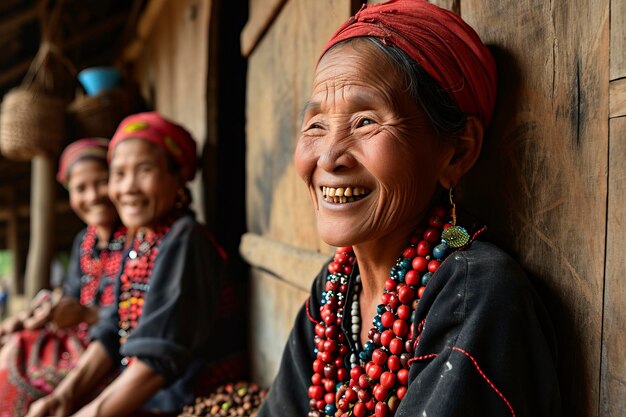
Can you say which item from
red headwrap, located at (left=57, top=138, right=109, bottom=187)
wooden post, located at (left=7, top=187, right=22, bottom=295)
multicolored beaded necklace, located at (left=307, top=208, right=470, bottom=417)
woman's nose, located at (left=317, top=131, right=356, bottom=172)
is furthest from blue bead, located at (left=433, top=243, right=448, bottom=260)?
wooden post, located at (left=7, top=187, right=22, bottom=295)

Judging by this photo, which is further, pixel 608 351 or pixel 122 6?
pixel 122 6

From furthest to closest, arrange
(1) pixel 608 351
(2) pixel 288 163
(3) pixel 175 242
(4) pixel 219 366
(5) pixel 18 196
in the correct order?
(5) pixel 18 196 → (4) pixel 219 366 → (3) pixel 175 242 → (2) pixel 288 163 → (1) pixel 608 351

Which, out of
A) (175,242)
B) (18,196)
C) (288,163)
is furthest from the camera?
(18,196)

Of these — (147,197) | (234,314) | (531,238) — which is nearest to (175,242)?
(147,197)

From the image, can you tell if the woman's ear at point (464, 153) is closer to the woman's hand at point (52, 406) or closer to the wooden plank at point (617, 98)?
the wooden plank at point (617, 98)

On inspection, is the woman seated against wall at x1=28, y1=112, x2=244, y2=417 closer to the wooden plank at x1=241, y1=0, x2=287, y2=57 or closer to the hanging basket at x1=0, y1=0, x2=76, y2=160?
the wooden plank at x1=241, y1=0, x2=287, y2=57

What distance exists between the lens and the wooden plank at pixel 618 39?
90cm

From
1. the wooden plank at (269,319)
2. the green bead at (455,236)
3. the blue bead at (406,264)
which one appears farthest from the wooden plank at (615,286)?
the wooden plank at (269,319)

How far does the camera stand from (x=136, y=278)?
2.51m

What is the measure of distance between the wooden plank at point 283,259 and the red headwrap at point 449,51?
808 mm

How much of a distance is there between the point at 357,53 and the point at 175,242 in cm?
151

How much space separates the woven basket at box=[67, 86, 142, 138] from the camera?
14.3 ft

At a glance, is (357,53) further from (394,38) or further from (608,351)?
(608,351)

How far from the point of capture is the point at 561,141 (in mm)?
1021
